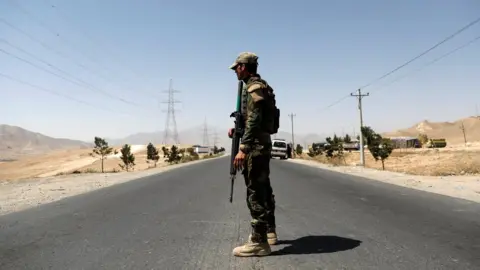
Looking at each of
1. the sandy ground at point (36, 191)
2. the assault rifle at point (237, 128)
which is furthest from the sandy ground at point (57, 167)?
the assault rifle at point (237, 128)

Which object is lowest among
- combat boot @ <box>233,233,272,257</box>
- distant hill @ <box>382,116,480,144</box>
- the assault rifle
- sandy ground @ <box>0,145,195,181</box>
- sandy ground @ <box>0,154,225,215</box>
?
sandy ground @ <box>0,145,195,181</box>

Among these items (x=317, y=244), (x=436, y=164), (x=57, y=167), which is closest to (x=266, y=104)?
Answer: (x=317, y=244)

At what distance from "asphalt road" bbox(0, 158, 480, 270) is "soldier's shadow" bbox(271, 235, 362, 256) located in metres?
0.01

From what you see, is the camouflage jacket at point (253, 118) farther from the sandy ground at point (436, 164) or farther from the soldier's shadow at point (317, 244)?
the sandy ground at point (436, 164)

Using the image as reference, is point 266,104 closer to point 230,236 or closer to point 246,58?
point 246,58

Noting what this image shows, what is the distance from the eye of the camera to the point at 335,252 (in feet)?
14.5

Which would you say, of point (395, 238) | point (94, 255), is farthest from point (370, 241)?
point (94, 255)

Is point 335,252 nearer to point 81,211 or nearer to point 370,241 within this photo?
point 370,241

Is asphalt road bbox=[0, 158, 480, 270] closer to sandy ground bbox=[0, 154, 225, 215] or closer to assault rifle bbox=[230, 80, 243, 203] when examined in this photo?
assault rifle bbox=[230, 80, 243, 203]

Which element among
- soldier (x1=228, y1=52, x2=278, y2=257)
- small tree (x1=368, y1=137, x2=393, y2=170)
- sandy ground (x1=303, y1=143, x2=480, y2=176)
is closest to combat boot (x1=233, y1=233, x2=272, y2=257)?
soldier (x1=228, y1=52, x2=278, y2=257)

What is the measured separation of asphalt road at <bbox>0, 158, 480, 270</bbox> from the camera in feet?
13.4

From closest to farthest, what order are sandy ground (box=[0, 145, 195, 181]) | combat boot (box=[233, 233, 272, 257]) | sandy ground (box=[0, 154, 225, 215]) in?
combat boot (box=[233, 233, 272, 257]) < sandy ground (box=[0, 154, 225, 215]) < sandy ground (box=[0, 145, 195, 181])

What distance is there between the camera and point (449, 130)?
178625 mm

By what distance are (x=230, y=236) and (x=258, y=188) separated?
1.12 m
